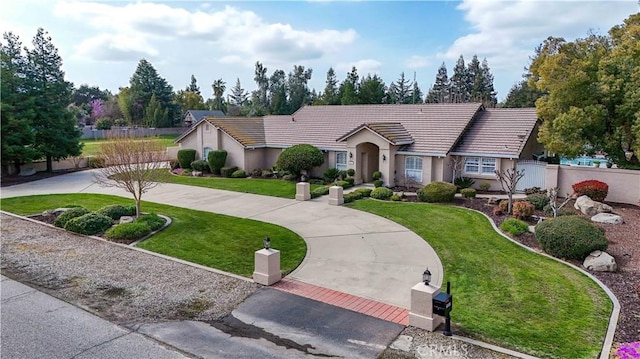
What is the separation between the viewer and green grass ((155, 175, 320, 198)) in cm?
2388

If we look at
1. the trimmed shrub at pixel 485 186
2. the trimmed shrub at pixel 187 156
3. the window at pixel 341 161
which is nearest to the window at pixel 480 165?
the trimmed shrub at pixel 485 186

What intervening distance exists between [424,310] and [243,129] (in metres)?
25.1

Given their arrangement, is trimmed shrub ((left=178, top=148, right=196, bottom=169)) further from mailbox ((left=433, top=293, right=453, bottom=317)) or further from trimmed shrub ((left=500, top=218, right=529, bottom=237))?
mailbox ((left=433, top=293, right=453, bottom=317))

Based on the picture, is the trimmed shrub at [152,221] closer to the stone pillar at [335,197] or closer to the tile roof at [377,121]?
the stone pillar at [335,197]

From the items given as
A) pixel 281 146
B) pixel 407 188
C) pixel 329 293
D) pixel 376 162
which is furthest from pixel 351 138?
pixel 329 293

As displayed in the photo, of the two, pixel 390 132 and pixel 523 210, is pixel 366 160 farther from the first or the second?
pixel 523 210

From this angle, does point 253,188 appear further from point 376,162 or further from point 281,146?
point 376,162

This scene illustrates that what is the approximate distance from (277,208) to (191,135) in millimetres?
16214

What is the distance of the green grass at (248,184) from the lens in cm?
2388

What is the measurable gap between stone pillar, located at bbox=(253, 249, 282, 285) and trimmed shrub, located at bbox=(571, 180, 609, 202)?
14.9 m

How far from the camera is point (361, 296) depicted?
10.0 metres

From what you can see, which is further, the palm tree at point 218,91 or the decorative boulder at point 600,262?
the palm tree at point 218,91

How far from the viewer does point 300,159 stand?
86.9ft

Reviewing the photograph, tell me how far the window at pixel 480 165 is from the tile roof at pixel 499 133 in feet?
1.57
